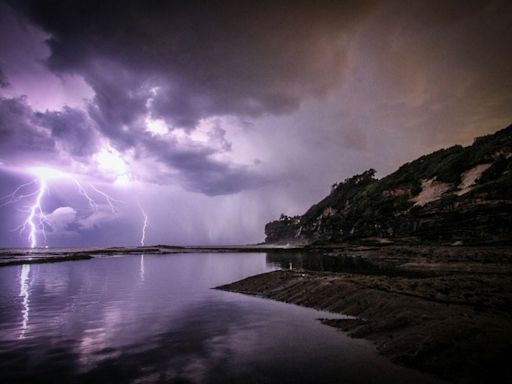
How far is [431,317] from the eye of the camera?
46.1ft

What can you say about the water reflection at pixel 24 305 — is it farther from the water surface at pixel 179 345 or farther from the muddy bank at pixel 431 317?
the muddy bank at pixel 431 317

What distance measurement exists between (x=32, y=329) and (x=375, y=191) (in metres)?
115

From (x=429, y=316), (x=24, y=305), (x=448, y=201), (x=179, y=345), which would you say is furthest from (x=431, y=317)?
(x=448, y=201)

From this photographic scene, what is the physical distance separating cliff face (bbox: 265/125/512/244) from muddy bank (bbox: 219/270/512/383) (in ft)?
115

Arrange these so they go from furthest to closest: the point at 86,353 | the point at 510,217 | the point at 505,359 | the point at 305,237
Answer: the point at 305,237 < the point at 510,217 < the point at 86,353 < the point at 505,359

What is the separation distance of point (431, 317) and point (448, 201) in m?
59.9

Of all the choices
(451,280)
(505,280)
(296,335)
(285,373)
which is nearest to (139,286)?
(296,335)

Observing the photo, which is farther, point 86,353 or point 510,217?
point 510,217

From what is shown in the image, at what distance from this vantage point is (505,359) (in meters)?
9.66

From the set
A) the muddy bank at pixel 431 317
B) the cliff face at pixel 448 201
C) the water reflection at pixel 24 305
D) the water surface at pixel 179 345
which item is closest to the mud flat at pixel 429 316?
the muddy bank at pixel 431 317

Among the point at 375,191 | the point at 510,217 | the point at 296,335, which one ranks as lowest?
the point at 296,335

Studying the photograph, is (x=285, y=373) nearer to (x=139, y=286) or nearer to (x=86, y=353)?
(x=86, y=353)

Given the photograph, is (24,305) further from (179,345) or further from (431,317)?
(431,317)

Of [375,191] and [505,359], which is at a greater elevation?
[375,191]
